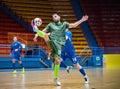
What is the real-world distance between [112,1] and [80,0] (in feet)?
8.61

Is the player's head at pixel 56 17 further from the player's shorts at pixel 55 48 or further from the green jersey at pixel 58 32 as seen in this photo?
the player's shorts at pixel 55 48

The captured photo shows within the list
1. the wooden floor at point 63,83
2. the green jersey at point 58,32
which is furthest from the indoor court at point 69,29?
the green jersey at point 58,32

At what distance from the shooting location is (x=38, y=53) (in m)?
20.7

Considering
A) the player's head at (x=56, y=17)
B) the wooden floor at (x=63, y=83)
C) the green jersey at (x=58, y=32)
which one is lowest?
the wooden floor at (x=63, y=83)

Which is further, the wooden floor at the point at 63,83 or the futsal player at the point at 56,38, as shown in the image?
the futsal player at the point at 56,38

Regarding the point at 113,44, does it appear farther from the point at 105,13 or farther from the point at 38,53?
the point at 38,53

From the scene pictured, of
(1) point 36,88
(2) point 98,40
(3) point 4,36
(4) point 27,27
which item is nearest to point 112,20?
(2) point 98,40

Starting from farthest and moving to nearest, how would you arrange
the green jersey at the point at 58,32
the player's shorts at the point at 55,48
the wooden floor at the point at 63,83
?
the green jersey at the point at 58,32 → the player's shorts at the point at 55,48 → the wooden floor at the point at 63,83

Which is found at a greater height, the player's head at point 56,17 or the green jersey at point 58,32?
the player's head at point 56,17

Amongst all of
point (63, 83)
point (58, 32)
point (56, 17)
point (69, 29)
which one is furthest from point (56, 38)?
point (69, 29)

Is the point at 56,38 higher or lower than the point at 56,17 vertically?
lower

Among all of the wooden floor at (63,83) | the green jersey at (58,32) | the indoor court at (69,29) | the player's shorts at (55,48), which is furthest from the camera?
the indoor court at (69,29)

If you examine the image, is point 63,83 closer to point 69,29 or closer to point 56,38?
point 56,38

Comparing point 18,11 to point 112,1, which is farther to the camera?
point 112,1
